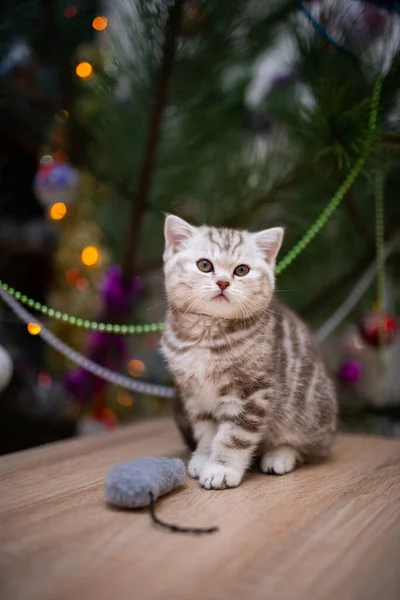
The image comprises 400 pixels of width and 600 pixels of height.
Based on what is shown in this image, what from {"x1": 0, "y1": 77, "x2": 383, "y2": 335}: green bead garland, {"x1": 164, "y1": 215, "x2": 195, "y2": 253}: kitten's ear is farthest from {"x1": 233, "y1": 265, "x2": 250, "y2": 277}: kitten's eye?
{"x1": 0, "y1": 77, "x2": 383, "y2": 335}: green bead garland

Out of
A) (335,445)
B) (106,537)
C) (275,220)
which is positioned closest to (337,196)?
(275,220)

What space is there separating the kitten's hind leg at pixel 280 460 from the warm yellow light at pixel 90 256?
81cm

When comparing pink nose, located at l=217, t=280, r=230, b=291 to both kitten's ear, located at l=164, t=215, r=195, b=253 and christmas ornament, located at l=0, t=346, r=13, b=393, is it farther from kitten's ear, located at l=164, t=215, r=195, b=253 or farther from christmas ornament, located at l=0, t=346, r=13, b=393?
christmas ornament, located at l=0, t=346, r=13, b=393

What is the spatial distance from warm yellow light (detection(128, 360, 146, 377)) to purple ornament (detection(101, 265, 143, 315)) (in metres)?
0.30

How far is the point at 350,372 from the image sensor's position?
153 centimetres

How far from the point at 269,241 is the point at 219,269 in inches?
6.0

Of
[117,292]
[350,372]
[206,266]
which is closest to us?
[206,266]

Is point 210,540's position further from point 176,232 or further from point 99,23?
point 99,23

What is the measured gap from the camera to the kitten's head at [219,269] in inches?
41.0

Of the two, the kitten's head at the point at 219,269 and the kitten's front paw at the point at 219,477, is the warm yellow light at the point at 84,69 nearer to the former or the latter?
the kitten's head at the point at 219,269

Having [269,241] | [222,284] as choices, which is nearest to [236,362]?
[222,284]

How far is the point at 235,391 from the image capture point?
105cm

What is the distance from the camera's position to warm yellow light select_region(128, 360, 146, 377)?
1686mm

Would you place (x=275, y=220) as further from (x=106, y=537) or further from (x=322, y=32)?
(x=106, y=537)
